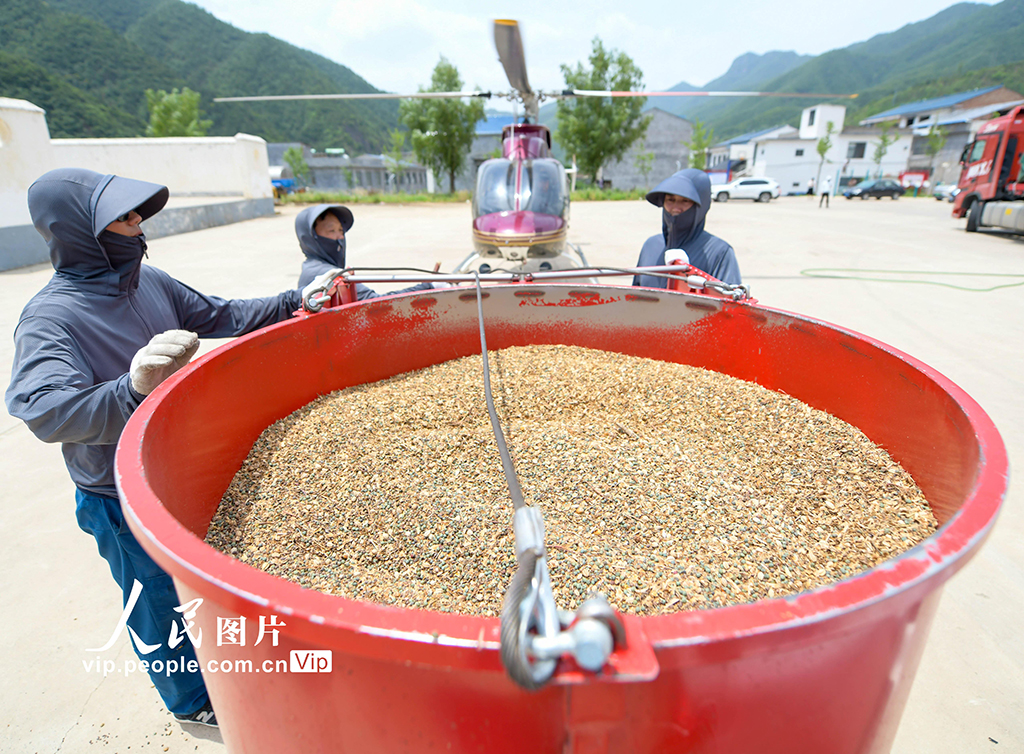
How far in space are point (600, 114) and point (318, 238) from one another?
31.9 meters

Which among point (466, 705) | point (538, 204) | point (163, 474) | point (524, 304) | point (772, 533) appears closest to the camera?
point (466, 705)

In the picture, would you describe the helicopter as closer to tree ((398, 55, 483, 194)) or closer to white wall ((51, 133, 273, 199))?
white wall ((51, 133, 273, 199))

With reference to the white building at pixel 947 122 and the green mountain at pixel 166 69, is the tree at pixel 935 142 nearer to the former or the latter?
the white building at pixel 947 122

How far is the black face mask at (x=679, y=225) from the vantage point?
316cm

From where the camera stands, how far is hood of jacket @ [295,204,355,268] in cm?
318

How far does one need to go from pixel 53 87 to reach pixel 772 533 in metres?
62.1

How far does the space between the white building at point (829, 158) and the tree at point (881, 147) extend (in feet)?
0.35

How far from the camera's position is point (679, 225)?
322 centimetres

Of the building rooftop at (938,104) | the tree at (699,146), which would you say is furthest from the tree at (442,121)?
the building rooftop at (938,104)

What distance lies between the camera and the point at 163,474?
1.14 metres

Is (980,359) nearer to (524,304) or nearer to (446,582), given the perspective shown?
(524,304)

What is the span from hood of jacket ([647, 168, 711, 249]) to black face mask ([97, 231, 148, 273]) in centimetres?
249

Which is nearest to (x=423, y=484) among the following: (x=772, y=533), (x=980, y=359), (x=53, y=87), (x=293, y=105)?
(x=772, y=533)

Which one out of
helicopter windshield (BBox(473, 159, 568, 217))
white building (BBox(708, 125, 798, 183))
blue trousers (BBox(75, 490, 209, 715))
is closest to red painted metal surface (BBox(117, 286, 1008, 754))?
blue trousers (BBox(75, 490, 209, 715))
